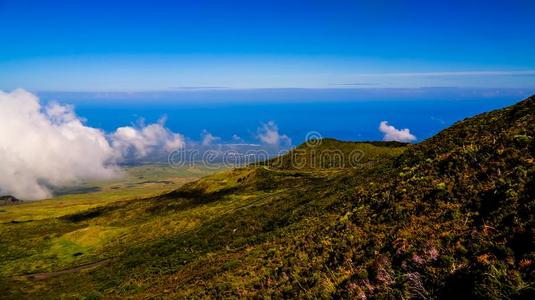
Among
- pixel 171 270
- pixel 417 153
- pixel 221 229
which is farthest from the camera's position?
pixel 221 229

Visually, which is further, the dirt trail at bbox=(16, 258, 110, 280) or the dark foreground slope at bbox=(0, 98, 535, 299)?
the dirt trail at bbox=(16, 258, 110, 280)

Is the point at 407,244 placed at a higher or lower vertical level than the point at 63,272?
higher

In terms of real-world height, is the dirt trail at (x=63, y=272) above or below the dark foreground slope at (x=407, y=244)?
below

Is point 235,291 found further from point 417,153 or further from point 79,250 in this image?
point 79,250

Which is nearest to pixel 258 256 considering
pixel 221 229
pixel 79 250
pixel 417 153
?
pixel 417 153

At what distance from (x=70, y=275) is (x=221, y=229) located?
29.0m

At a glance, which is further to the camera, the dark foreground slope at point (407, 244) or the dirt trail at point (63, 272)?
the dirt trail at point (63, 272)

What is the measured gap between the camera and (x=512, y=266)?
41.6 ft

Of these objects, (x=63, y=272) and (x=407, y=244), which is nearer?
(x=407, y=244)

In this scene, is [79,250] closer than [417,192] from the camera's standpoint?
No

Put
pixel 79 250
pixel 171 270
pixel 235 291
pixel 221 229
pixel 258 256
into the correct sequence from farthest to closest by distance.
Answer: pixel 79 250 < pixel 221 229 < pixel 171 270 < pixel 258 256 < pixel 235 291

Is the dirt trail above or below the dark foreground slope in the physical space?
below

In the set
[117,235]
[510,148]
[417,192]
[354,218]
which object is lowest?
[117,235]

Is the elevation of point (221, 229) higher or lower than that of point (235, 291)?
lower
